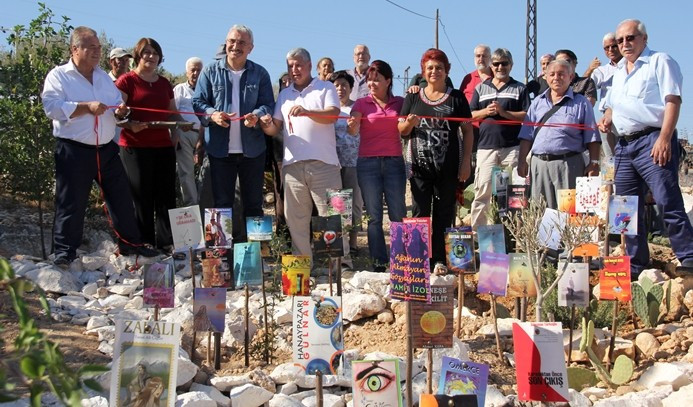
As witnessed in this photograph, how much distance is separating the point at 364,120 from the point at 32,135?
10.2 feet

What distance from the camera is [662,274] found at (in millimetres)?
6645

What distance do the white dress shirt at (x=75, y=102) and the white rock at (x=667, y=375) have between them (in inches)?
175

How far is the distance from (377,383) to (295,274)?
4.15 ft

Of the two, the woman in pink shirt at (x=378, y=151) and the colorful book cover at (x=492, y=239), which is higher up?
Answer: the woman in pink shirt at (x=378, y=151)

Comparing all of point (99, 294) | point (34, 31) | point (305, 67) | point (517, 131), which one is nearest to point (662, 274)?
point (517, 131)

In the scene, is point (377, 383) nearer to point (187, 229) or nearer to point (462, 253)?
point (462, 253)

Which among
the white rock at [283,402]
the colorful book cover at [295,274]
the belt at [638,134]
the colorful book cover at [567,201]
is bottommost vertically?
the white rock at [283,402]

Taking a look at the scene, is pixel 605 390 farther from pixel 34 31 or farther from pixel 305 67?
pixel 34 31

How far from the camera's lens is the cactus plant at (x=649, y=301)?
5723 millimetres

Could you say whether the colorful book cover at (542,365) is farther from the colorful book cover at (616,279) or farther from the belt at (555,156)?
the belt at (555,156)

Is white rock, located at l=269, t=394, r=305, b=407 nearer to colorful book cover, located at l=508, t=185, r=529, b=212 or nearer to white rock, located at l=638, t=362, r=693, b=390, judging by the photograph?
white rock, located at l=638, t=362, r=693, b=390

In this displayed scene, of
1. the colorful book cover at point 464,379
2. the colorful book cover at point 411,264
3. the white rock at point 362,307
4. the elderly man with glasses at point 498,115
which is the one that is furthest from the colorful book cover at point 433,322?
the elderly man with glasses at point 498,115

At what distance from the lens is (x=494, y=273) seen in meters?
5.03

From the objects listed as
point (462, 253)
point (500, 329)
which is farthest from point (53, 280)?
point (500, 329)
